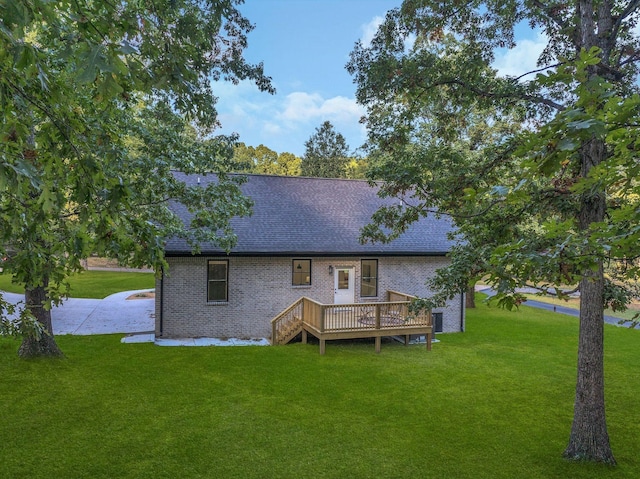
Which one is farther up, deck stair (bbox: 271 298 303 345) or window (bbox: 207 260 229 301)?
window (bbox: 207 260 229 301)

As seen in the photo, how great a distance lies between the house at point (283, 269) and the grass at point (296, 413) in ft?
5.98

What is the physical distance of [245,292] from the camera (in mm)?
14422

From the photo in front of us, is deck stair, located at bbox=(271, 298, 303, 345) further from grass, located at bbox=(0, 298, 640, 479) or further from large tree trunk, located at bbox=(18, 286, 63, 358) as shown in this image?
large tree trunk, located at bbox=(18, 286, 63, 358)

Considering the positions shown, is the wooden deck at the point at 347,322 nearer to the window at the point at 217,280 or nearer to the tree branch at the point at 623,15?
the window at the point at 217,280

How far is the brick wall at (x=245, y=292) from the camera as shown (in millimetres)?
13797

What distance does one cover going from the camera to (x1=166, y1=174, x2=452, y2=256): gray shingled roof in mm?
14547

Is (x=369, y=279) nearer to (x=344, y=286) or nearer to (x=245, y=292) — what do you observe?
(x=344, y=286)

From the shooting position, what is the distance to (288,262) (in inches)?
579

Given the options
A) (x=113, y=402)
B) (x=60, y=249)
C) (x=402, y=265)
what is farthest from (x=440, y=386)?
(x=60, y=249)

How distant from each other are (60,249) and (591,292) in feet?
24.1

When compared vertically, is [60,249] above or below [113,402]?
above

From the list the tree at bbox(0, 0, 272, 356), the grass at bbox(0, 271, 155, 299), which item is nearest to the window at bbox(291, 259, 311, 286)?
the tree at bbox(0, 0, 272, 356)

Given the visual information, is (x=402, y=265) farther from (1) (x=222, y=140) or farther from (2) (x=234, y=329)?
(1) (x=222, y=140)

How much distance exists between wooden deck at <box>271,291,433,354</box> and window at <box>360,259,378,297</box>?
1410 millimetres
